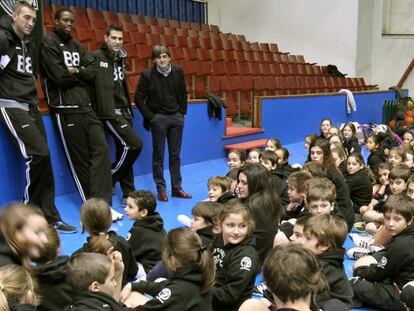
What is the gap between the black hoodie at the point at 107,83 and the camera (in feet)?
15.5

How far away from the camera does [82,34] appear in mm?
7883

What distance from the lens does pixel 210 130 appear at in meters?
7.00

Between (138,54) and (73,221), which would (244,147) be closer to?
(138,54)

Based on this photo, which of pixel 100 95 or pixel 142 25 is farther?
pixel 142 25

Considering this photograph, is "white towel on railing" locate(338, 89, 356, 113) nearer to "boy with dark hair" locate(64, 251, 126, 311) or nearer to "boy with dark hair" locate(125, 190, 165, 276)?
"boy with dark hair" locate(125, 190, 165, 276)

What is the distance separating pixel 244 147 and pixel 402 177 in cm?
314

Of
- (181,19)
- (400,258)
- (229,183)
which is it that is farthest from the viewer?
(181,19)

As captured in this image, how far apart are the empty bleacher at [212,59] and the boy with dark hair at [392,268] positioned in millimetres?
4640

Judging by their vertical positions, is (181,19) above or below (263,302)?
above

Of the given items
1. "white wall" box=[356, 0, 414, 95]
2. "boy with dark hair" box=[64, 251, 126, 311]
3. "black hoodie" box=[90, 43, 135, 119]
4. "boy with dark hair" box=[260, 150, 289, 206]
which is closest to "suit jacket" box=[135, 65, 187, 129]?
"black hoodie" box=[90, 43, 135, 119]

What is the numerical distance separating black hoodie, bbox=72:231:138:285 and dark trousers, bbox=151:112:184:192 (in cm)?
218

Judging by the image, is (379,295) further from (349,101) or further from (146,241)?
(349,101)

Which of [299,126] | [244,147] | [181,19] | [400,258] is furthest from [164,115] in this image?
[181,19]

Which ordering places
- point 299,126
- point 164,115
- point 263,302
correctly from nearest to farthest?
point 263,302, point 164,115, point 299,126
